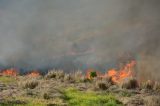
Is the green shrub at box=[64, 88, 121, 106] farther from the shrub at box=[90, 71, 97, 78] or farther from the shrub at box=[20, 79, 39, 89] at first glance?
the shrub at box=[90, 71, 97, 78]

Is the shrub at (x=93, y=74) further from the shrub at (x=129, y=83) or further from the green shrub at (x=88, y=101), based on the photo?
the green shrub at (x=88, y=101)

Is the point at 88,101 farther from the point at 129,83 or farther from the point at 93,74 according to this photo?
the point at 93,74

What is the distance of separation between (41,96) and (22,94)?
1.49 meters

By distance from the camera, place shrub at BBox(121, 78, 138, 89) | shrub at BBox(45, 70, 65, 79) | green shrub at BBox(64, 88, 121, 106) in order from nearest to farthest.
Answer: green shrub at BBox(64, 88, 121, 106), shrub at BBox(121, 78, 138, 89), shrub at BBox(45, 70, 65, 79)

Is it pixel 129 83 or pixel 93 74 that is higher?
pixel 93 74

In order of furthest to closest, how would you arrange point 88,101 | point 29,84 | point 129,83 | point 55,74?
point 55,74 < point 129,83 < point 29,84 < point 88,101

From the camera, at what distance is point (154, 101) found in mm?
26922

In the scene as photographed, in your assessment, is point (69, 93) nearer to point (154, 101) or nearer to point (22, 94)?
point (22, 94)

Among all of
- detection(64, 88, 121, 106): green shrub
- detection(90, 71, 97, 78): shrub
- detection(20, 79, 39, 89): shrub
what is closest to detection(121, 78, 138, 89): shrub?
detection(90, 71, 97, 78): shrub

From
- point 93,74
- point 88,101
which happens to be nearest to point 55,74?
point 93,74

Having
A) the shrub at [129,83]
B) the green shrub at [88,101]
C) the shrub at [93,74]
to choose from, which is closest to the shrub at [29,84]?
the green shrub at [88,101]

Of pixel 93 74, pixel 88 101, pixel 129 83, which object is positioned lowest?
pixel 88 101

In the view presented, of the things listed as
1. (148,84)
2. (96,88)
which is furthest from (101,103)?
(148,84)

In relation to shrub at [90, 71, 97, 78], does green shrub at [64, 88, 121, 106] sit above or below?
below
